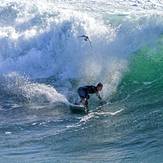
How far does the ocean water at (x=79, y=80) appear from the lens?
5.67 m

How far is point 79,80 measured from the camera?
12227 millimetres

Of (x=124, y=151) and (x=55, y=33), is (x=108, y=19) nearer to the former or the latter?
(x=55, y=33)

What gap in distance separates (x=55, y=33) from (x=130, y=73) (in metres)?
5.84

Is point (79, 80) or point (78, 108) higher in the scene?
point (79, 80)

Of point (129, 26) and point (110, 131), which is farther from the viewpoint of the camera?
point (129, 26)

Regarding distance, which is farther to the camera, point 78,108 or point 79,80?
point 79,80

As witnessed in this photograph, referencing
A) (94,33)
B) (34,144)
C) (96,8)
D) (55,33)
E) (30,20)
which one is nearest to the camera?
(34,144)

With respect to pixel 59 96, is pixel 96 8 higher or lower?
higher

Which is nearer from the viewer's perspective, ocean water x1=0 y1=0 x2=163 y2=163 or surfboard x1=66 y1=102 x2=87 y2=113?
ocean water x1=0 y1=0 x2=163 y2=163

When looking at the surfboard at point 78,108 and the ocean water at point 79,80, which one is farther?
the surfboard at point 78,108

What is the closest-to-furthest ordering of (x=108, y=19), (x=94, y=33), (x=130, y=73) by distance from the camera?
(x=130, y=73) → (x=94, y=33) → (x=108, y=19)

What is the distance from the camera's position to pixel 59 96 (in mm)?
9930

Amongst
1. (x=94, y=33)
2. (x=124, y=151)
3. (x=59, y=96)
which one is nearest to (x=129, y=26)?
(x=94, y=33)

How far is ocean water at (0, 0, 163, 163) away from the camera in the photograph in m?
5.67
